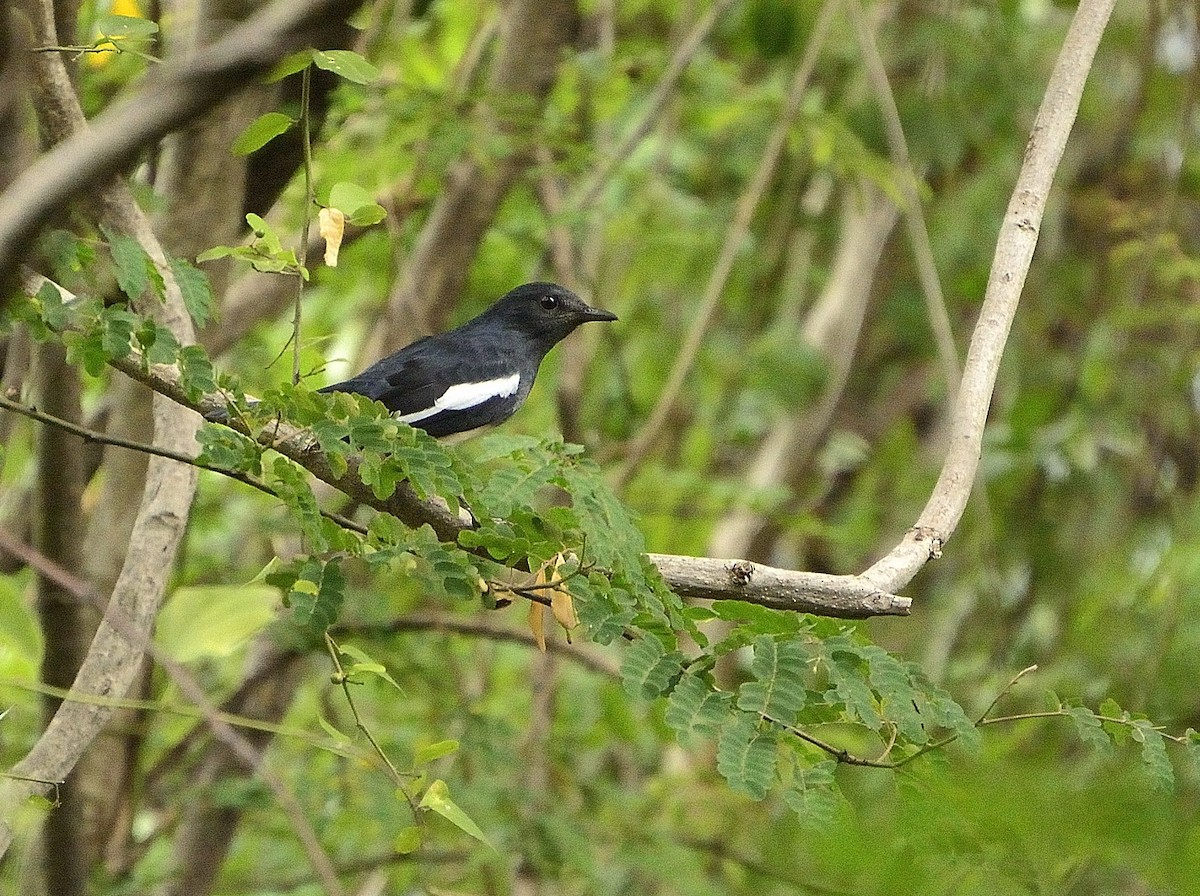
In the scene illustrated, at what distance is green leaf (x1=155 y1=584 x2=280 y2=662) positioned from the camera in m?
3.03

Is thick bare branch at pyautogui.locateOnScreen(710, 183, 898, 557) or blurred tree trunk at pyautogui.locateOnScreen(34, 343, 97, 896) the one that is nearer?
blurred tree trunk at pyautogui.locateOnScreen(34, 343, 97, 896)

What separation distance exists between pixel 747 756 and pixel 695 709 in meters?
0.10

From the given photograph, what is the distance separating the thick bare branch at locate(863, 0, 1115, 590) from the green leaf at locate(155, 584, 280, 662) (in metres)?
1.38

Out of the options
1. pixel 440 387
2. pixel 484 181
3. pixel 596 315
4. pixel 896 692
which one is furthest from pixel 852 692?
pixel 484 181

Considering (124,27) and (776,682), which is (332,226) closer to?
(124,27)

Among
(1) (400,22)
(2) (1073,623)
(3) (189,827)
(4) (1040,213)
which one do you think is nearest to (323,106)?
(1) (400,22)

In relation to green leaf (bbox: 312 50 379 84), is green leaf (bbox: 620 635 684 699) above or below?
below

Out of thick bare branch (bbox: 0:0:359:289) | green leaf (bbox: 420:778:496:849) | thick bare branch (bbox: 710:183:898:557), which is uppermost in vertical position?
thick bare branch (bbox: 0:0:359:289)

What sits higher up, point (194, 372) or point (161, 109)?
point (161, 109)

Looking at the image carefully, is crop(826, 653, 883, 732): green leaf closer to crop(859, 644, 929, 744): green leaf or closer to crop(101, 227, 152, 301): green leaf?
crop(859, 644, 929, 744): green leaf

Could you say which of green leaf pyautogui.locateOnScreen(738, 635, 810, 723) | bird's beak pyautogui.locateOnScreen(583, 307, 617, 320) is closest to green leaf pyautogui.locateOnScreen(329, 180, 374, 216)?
green leaf pyautogui.locateOnScreen(738, 635, 810, 723)

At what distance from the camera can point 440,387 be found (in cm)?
401

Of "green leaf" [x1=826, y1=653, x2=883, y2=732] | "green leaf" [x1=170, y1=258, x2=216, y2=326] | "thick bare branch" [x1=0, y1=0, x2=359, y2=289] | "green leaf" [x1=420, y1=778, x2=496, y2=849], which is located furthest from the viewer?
"green leaf" [x1=170, y1=258, x2=216, y2=326]

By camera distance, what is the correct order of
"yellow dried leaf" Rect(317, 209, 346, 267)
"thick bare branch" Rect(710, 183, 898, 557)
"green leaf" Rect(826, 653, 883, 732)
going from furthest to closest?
"thick bare branch" Rect(710, 183, 898, 557) < "yellow dried leaf" Rect(317, 209, 346, 267) < "green leaf" Rect(826, 653, 883, 732)
